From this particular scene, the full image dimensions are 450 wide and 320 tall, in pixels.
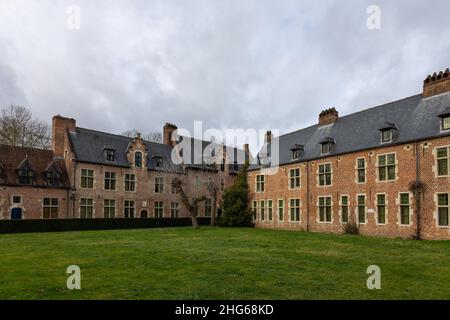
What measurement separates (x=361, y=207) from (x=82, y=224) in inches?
851

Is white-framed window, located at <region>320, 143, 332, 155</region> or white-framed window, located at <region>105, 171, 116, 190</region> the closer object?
white-framed window, located at <region>320, 143, 332, 155</region>

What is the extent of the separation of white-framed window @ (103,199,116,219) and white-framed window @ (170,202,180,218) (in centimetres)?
683

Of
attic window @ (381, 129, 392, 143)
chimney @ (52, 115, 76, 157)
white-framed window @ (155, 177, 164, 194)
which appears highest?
chimney @ (52, 115, 76, 157)

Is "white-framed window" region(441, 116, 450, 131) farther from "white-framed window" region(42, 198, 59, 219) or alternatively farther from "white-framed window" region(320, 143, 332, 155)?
"white-framed window" region(42, 198, 59, 219)

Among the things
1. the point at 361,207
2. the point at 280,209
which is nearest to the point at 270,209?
the point at 280,209

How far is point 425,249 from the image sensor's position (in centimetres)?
1545

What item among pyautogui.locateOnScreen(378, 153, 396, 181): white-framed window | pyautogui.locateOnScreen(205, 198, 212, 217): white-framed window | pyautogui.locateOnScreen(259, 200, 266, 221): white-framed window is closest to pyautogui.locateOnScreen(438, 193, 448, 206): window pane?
pyautogui.locateOnScreen(378, 153, 396, 181): white-framed window

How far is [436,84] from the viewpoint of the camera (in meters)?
22.5

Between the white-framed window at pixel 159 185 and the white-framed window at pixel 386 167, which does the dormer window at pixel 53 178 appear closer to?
the white-framed window at pixel 159 185

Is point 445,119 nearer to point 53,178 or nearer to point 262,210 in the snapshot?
point 262,210

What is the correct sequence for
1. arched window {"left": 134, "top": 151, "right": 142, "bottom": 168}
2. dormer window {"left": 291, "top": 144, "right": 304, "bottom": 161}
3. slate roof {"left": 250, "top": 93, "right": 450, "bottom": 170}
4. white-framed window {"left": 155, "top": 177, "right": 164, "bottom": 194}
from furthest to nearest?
white-framed window {"left": 155, "top": 177, "right": 164, "bottom": 194}
arched window {"left": 134, "top": 151, "right": 142, "bottom": 168}
dormer window {"left": 291, "top": 144, "right": 304, "bottom": 161}
slate roof {"left": 250, "top": 93, "right": 450, "bottom": 170}

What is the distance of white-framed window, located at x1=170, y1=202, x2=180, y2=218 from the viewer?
129ft

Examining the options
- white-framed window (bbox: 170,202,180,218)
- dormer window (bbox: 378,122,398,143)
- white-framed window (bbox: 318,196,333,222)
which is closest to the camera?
dormer window (bbox: 378,122,398,143)
